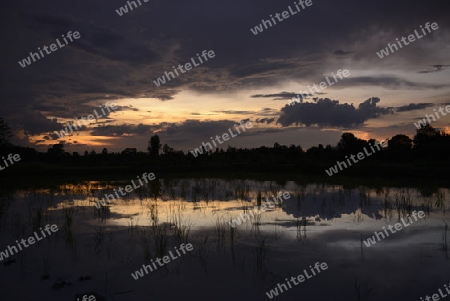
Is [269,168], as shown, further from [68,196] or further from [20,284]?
[20,284]

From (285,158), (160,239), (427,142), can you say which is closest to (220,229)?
(160,239)

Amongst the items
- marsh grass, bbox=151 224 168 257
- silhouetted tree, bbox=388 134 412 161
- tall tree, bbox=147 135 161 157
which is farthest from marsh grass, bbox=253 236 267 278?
tall tree, bbox=147 135 161 157

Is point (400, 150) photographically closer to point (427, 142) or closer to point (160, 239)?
point (427, 142)

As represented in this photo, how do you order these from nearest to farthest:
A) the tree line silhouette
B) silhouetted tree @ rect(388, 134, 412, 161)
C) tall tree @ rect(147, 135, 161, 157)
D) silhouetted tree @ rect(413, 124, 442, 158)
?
the tree line silhouette, silhouetted tree @ rect(413, 124, 442, 158), silhouetted tree @ rect(388, 134, 412, 161), tall tree @ rect(147, 135, 161, 157)

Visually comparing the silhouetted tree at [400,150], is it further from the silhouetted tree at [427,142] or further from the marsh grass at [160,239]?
the marsh grass at [160,239]

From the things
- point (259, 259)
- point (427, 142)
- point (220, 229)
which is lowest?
point (427, 142)

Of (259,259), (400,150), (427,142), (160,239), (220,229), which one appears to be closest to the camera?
(259,259)

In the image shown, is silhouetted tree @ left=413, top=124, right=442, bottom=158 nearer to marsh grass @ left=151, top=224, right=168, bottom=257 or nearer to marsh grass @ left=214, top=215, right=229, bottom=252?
marsh grass @ left=214, top=215, right=229, bottom=252

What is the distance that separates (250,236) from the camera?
25.1 feet

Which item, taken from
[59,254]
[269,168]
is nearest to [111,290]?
[59,254]

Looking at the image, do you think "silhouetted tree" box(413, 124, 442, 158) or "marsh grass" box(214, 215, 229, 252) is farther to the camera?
"silhouetted tree" box(413, 124, 442, 158)

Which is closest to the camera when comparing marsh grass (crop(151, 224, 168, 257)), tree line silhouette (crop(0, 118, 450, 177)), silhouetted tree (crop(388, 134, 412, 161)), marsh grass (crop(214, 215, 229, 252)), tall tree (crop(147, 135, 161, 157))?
marsh grass (crop(151, 224, 168, 257))

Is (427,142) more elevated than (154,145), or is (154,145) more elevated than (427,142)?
(154,145)

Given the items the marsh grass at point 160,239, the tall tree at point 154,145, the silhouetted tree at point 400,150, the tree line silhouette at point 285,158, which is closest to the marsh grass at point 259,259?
the marsh grass at point 160,239
